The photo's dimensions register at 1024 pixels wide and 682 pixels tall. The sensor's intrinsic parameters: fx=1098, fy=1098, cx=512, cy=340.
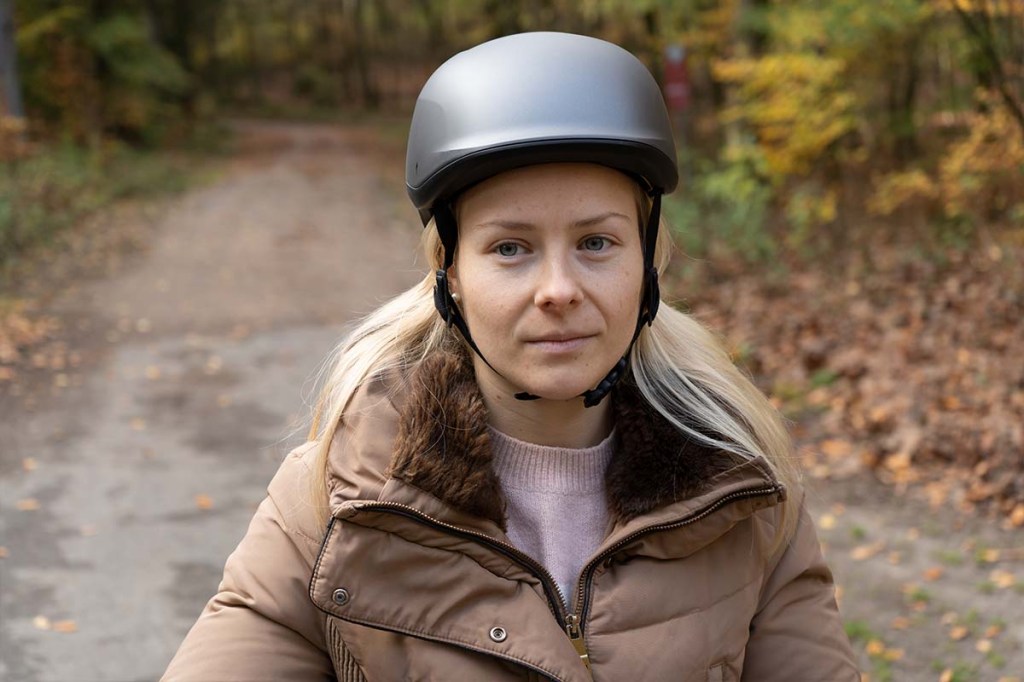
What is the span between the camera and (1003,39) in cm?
774

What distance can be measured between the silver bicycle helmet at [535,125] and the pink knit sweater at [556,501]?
141mm

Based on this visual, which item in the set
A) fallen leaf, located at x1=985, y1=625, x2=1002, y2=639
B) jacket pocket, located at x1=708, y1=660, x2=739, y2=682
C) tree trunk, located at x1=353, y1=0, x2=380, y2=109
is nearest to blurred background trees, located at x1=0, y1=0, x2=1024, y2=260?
fallen leaf, located at x1=985, y1=625, x2=1002, y2=639

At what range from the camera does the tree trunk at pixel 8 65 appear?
16.9 meters

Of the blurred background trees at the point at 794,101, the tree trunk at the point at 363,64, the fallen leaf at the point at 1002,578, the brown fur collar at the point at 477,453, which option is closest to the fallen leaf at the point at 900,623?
the fallen leaf at the point at 1002,578

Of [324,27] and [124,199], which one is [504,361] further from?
[324,27]

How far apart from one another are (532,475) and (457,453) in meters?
0.23

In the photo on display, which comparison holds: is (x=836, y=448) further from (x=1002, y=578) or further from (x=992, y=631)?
(x=992, y=631)

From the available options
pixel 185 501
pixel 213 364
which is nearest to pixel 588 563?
pixel 185 501

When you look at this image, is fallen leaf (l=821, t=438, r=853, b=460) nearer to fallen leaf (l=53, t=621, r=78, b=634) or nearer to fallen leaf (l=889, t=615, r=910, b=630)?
fallen leaf (l=889, t=615, r=910, b=630)

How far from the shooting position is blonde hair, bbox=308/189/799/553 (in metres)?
2.34

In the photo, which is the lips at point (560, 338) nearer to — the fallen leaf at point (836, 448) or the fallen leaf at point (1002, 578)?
the fallen leaf at point (1002, 578)

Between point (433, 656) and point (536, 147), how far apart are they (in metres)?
0.96

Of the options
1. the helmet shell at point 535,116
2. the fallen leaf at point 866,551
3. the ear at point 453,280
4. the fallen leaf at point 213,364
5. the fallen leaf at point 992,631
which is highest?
the helmet shell at point 535,116

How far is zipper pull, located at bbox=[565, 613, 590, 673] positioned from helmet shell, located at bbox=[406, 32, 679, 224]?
861 millimetres
